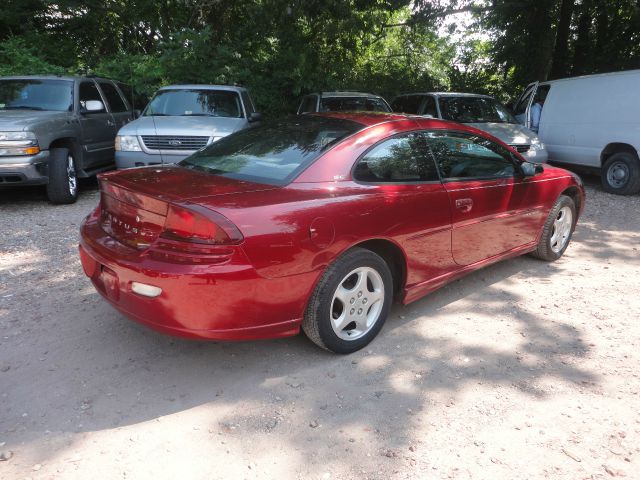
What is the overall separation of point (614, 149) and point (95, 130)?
8.57 meters

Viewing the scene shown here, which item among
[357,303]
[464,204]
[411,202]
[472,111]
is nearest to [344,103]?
[472,111]

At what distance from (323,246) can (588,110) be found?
25.9 ft

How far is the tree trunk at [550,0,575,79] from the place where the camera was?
13.7m

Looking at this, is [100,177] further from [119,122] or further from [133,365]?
[119,122]

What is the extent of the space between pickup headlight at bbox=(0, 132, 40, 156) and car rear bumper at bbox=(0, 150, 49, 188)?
0.06 metres

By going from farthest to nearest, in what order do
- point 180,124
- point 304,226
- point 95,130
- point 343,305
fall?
point 95,130 < point 180,124 < point 343,305 < point 304,226

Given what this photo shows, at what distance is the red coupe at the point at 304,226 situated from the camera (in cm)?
270

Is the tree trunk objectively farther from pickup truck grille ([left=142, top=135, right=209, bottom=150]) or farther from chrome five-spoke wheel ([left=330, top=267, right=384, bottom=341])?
chrome five-spoke wheel ([left=330, top=267, right=384, bottom=341])

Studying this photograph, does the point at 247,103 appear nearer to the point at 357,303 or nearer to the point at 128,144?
the point at 128,144

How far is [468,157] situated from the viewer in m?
4.12

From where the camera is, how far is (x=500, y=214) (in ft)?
13.9

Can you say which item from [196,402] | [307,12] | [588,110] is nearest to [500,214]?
[196,402]

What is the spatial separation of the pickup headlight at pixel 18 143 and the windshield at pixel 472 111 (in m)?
6.61

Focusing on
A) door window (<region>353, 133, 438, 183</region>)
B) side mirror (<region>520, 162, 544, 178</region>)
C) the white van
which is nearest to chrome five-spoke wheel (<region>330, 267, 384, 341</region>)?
door window (<region>353, 133, 438, 183</region>)
